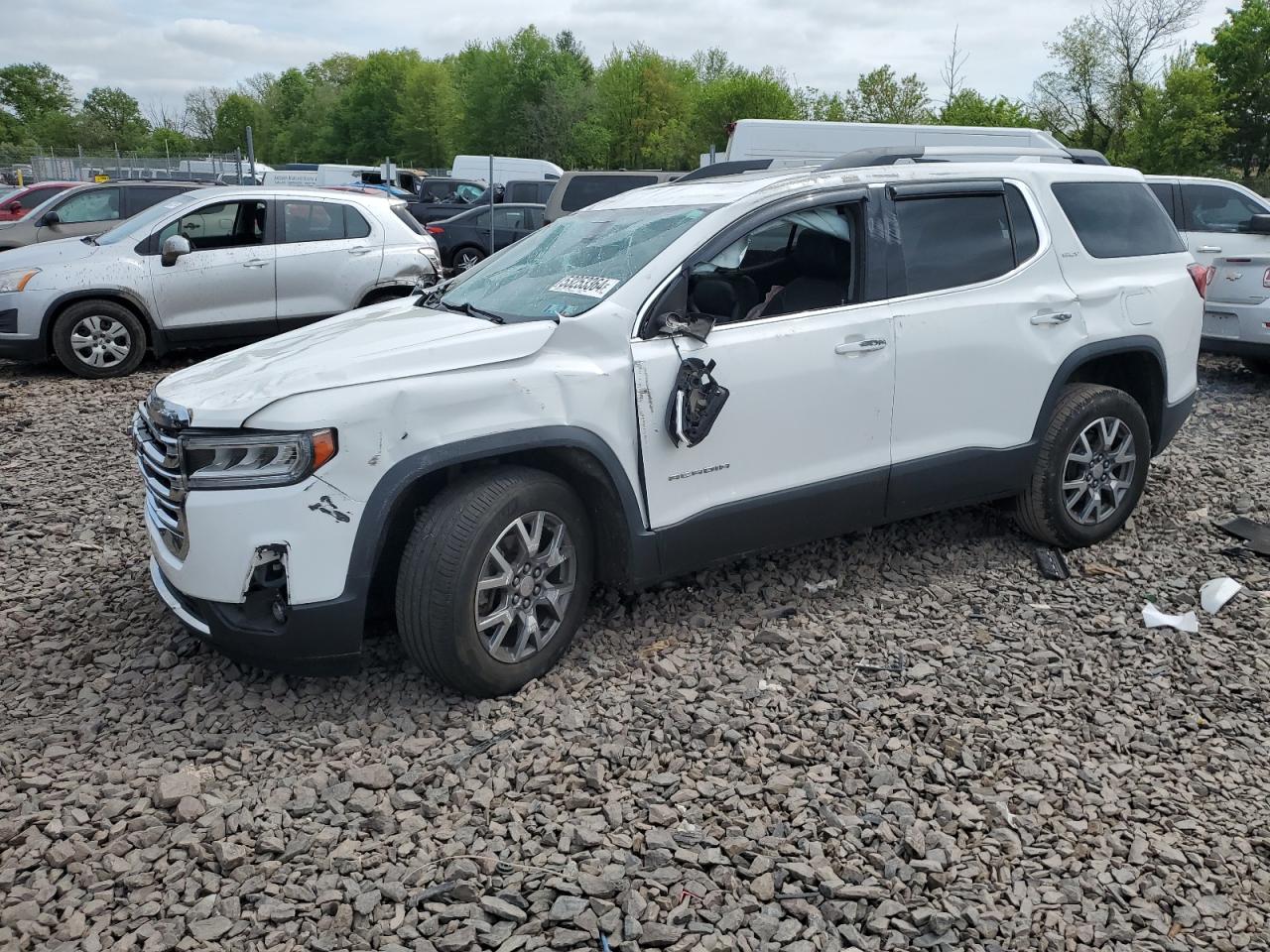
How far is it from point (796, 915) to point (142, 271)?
29.7 feet

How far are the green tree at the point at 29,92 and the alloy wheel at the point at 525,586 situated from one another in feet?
364

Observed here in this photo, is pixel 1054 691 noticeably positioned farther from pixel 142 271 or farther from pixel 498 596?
pixel 142 271

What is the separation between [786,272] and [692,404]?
1173 mm

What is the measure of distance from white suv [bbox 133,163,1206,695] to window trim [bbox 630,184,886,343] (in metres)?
0.01

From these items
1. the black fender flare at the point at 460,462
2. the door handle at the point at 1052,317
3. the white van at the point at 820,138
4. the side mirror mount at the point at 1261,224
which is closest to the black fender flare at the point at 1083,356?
the door handle at the point at 1052,317

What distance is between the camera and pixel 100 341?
9773 mm

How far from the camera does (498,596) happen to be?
147 inches

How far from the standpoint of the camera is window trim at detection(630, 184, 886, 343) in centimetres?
396

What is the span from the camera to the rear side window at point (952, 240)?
4605mm

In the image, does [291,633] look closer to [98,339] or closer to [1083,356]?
[1083,356]

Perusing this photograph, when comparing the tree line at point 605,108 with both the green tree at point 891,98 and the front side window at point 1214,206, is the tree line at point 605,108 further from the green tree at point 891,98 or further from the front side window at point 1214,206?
the front side window at point 1214,206

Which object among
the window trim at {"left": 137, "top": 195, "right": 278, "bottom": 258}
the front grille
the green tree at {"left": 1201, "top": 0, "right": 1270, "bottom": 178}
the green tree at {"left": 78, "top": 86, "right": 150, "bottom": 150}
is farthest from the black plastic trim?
the green tree at {"left": 78, "top": 86, "right": 150, "bottom": 150}

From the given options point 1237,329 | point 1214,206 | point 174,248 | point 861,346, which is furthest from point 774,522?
point 1214,206

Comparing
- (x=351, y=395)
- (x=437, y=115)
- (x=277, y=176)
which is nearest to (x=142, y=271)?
(x=351, y=395)
